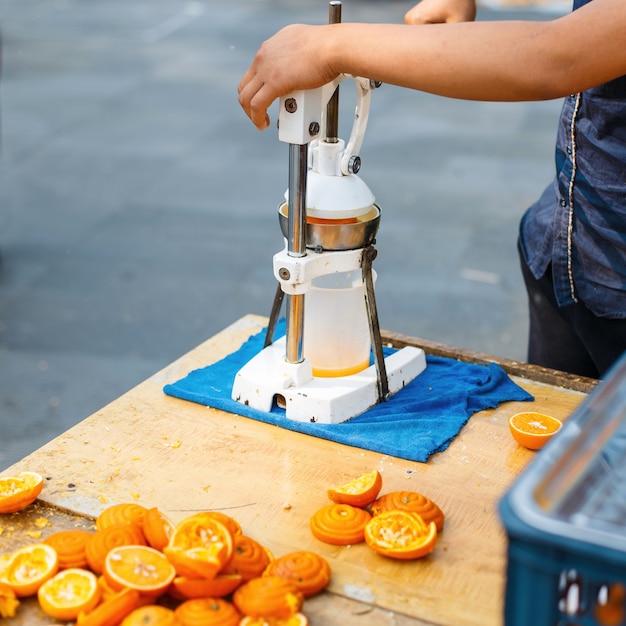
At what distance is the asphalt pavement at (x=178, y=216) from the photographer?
3355 millimetres

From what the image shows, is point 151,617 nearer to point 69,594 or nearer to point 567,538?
point 69,594

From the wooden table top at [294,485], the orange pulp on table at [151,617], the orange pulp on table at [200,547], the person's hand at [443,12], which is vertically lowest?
the wooden table top at [294,485]

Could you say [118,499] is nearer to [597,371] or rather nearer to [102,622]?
[102,622]

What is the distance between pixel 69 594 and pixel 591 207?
999 mm

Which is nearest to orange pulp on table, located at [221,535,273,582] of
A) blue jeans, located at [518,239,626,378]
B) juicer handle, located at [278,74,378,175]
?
juicer handle, located at [278,74,378,175]

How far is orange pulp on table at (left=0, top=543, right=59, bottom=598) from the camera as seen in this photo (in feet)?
3.28

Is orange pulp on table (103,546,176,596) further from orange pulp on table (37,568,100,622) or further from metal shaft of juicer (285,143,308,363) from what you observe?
metal shaft of juicer (285,143,308,363)

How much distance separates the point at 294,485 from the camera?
125cm

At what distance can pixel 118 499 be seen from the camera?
47.3 inches

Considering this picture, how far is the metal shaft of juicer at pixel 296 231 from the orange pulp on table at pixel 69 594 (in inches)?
21.5

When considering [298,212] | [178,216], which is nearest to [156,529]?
[298,212]

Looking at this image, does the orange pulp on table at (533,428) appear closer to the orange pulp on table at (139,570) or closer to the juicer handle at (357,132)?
the juicer handle at (357,132)

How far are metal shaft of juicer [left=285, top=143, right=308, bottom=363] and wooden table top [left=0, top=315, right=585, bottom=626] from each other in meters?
0.14

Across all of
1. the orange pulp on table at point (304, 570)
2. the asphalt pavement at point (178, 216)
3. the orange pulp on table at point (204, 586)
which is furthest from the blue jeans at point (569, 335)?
the asphalt pavement at point (178, 216)
